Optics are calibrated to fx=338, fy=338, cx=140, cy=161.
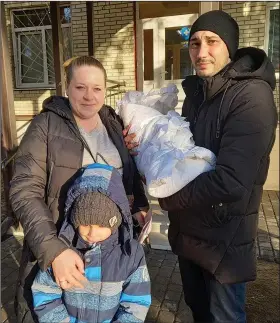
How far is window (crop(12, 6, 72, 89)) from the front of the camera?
8.86 meters

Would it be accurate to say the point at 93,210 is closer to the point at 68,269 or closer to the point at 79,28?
the point at 68,269

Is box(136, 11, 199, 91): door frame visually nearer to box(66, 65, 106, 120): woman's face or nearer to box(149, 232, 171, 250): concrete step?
box(149, 232, 171, 250): concrete step

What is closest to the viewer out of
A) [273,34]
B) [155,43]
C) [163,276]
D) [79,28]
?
[163,276]

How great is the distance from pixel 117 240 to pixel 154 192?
29 centimetres

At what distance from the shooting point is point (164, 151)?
168 cm

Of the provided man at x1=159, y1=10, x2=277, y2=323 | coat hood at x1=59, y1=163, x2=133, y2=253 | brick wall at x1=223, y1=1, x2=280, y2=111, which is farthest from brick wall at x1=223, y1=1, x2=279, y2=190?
coat hood at x1=59, y1=163, x2=133, y2=253

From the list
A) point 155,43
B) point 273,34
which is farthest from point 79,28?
point 273,34

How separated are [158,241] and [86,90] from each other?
2827mm

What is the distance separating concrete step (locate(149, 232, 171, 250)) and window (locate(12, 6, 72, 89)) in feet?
21.1

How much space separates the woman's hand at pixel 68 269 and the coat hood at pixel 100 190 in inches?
3.5

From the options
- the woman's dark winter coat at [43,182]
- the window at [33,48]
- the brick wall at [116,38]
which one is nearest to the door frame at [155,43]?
the brick wall at [116,38]

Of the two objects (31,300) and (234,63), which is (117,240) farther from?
Result: (234,63)

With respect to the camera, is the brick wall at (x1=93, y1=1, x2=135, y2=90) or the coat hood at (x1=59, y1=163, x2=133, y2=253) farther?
the brick wall at (x1=93, y1=1, x2=135, y2=90)

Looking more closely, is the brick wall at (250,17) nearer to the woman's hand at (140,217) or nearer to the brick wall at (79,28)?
the brick wall at (79,28)
